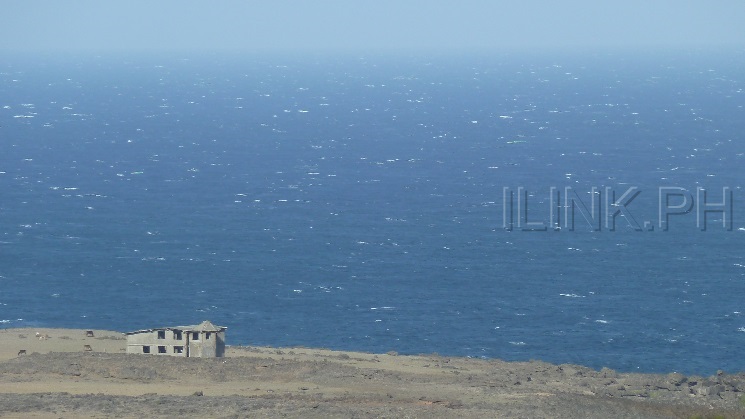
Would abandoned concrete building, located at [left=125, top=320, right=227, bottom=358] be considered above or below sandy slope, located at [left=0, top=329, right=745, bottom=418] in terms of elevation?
above

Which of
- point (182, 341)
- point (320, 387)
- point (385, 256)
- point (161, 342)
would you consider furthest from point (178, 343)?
point (385, 256)

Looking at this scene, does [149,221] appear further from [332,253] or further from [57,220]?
[332,253]

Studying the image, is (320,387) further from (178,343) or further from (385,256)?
(385,256)

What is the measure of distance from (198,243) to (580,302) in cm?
3663

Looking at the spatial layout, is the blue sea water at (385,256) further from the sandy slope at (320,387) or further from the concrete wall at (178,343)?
the concrete wall at (178,343)

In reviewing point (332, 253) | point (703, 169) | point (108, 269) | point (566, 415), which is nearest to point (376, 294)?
point (332, 253)

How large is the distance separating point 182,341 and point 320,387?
974cm

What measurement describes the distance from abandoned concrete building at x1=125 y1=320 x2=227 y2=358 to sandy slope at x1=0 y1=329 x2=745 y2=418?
97cm

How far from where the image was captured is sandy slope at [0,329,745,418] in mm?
53781

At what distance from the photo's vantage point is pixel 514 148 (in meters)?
190

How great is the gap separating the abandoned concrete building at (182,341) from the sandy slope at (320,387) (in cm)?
97

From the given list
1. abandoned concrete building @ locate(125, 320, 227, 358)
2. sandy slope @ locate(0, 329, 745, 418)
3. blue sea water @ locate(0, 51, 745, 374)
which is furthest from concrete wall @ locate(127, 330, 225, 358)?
blue sea water @ locate(0, 51, 745, 374)

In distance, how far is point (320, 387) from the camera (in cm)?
6144

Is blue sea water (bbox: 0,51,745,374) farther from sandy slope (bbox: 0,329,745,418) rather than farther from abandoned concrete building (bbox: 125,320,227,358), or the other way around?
abandoned concrete building (bbox: 125,320,227,358)
